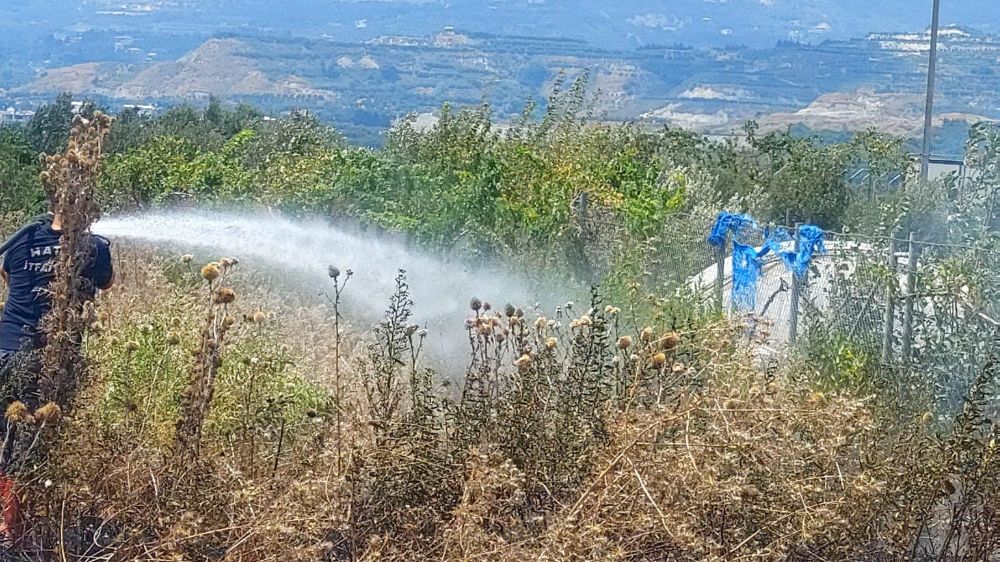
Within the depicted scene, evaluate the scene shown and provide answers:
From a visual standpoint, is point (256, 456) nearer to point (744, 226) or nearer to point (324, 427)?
point (324, 427)

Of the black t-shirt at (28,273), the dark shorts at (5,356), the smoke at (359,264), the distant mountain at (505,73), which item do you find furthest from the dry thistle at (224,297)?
the distant mountain at (505,73)

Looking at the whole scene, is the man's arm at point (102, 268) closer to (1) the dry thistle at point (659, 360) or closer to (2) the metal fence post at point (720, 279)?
(1) the dry thistle at point (659, 360)

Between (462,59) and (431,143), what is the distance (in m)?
99.7

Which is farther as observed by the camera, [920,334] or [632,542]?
[920,334]

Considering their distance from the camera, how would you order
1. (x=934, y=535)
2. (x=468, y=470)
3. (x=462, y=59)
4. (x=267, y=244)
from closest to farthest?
(x=468, y=470) → (x=934, y=535) → (x=267, y=244) → (x=462, y=59)

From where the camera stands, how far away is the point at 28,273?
5301 millimetres

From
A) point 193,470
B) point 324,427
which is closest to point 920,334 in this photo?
point 324,427

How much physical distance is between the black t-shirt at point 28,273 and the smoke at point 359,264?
11.1 ft

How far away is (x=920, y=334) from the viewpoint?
251 inches

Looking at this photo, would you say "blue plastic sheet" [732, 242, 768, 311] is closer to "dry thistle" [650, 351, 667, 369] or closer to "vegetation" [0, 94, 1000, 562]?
"vegetation" [0, 94, 1000, 562]

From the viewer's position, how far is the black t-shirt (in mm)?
5285

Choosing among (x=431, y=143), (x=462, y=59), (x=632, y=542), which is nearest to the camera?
(x=632, y=542)

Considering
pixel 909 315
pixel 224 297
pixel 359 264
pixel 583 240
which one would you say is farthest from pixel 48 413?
pixel 583 240

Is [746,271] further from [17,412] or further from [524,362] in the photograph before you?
[17,412]
